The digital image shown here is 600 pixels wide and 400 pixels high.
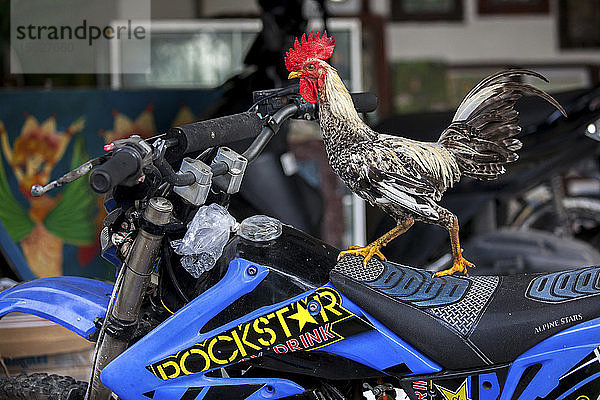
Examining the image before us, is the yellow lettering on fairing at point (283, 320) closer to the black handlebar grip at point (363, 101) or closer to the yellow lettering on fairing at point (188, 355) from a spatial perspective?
the yellow lettering on fairing at point (188, 355)

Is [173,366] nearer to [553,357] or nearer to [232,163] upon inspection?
[232,163]

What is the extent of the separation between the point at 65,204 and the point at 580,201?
1.97 meters

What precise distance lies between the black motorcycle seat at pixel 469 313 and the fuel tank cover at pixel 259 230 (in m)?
0.12

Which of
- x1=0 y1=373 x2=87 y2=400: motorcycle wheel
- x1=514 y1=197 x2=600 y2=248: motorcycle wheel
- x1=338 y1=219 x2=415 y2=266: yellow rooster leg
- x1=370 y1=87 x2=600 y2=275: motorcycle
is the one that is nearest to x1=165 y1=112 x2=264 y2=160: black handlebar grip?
x1=338 y1=219 x2=415 y2=266: yellow rooster leg

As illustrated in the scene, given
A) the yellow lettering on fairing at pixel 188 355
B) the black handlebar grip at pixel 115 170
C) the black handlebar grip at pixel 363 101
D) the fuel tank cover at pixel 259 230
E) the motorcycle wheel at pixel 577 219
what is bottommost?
the motorcycle wheel at pixel 577 219

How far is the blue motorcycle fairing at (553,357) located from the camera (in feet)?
3.35

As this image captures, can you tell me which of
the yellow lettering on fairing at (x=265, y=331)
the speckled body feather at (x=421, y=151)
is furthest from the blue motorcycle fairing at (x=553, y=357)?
the yellow lettering on fairing at (x=265, y=331)

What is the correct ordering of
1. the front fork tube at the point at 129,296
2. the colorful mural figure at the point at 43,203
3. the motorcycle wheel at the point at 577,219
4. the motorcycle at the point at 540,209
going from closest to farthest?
the front fork tube at the point at 129,296
the motorcycle at the point at 540,209
the colorful mural figure at the point at 43,203
the motorcycle wheel at the point at 577,219

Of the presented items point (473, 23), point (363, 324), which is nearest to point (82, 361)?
point (363, 324)

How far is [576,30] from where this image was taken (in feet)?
16.7

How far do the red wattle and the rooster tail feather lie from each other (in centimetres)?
22

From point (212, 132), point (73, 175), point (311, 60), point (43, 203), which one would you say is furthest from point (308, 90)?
point (43, 203)

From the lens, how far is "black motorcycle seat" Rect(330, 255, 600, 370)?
40.6 inches

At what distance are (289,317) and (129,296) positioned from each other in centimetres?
25
